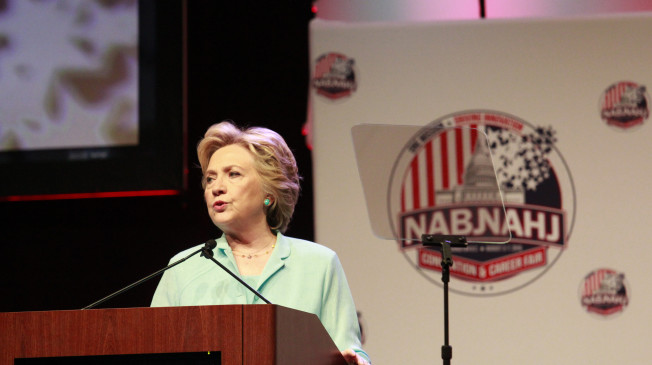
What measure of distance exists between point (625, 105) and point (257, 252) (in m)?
1.61

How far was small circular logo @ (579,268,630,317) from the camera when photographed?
10.1 ft

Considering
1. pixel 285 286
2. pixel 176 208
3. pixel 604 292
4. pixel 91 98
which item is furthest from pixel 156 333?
pixel 91 98

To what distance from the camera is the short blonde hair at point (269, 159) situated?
2.49m

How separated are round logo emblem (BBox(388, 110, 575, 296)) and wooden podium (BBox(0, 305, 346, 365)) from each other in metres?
1.59

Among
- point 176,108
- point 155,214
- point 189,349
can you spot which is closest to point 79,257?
point 155,214

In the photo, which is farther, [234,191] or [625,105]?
[625,105]

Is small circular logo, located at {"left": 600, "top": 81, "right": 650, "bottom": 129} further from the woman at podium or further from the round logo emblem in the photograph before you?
the woman at podium

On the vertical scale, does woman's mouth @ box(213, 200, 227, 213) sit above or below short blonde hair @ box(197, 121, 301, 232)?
below

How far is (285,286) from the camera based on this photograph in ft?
7.79

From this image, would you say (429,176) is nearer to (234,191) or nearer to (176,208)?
(234,191)

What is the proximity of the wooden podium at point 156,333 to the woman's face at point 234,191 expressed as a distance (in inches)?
32.2

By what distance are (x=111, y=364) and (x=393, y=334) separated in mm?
1735

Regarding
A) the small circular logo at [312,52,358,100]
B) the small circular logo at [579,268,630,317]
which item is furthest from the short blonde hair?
the small circular logo at [579,268,630,317]

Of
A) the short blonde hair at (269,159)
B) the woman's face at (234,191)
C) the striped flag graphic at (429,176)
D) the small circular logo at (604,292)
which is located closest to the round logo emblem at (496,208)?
Result: the striped flag graphic at (429,176)
